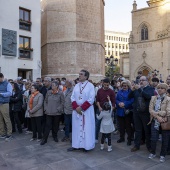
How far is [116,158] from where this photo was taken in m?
4.93

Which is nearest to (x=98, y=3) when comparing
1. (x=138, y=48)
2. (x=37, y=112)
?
(x=138, y=48)

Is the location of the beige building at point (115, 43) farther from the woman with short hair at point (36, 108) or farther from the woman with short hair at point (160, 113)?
the woman with short hair at point (160, 113)

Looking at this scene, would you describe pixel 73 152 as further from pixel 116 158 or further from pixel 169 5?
pixel 169 5

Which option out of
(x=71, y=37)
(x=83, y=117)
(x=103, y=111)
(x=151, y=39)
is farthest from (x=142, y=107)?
(x=151, y=39)

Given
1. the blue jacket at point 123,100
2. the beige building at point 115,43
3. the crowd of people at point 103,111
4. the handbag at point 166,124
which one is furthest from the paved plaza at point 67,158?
the beige building at point 115,43

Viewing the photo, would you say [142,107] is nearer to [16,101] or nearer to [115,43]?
[16,101]

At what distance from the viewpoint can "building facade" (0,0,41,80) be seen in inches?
742

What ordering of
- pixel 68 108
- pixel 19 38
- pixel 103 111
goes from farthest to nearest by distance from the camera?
pixel 19 38 < pixel 68 108 < pixel 103 111

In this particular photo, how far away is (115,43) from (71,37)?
75.3 m

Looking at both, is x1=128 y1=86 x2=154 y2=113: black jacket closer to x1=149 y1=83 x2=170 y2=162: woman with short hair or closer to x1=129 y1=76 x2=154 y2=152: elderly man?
x1=129 y1=76 x2=154 y2=152: elderly man

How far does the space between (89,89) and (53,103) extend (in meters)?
1.34

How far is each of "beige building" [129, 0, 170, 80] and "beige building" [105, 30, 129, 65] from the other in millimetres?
52224

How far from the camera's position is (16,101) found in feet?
24.2

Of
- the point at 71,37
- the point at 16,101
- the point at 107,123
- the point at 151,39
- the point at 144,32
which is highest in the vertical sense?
the point at 144,32
